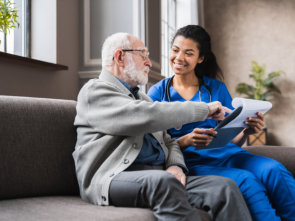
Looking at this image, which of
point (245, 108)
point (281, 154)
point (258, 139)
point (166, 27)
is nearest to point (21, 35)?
point (245, 108)

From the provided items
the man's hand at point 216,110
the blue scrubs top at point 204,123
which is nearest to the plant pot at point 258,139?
the blue scrubs top at point 204,123

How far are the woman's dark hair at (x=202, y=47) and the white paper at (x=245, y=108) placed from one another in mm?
536

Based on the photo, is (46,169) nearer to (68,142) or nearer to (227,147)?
(68,142)

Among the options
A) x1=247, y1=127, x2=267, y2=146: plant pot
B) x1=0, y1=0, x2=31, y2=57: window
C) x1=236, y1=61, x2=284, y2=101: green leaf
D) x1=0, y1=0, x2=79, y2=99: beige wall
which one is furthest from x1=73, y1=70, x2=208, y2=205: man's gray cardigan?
x1=236, y1=61, x2=284, y2=101: green leaf

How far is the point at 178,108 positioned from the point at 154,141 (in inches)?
8.8

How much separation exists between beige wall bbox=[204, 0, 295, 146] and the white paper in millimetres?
6544

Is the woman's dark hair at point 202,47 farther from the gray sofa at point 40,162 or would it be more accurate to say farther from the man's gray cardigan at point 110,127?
the gray sofa at point 40,162

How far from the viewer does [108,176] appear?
138 cm

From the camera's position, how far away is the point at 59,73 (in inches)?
110

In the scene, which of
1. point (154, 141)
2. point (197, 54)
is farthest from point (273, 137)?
point (154, 141)

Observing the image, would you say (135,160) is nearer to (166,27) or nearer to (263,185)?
(263,185)

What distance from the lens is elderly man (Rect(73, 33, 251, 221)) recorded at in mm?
1271

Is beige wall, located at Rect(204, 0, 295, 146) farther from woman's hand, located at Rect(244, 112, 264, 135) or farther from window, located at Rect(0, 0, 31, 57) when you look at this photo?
woman's hand, located at Rect(244, 112, 264, 135)

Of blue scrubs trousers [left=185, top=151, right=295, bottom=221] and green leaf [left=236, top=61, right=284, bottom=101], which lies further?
green leaf [left=236, top=61, right=284, bottom=101]
